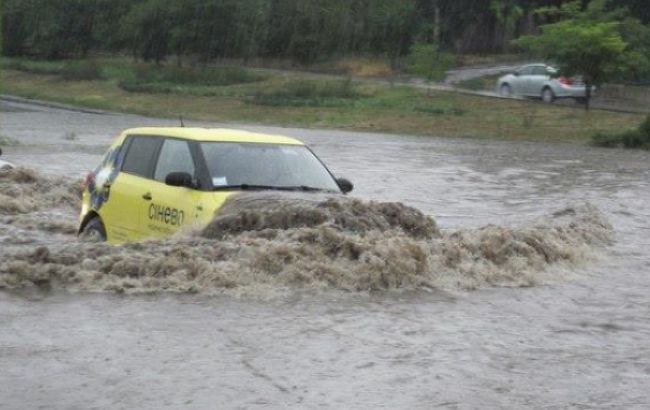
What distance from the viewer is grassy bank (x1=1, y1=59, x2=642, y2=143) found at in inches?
1582

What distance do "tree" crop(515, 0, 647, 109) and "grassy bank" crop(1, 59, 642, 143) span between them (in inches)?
58.6

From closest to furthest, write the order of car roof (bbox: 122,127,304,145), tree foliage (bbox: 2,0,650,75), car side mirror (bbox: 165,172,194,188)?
1. car side mirror (bbox: 165,172,194,188)
2. car roof (bbox: 122,127,304,145)
3. tree foliage (bbox: 2,0,650,75)

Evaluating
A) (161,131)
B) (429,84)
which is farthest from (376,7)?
(161,131)

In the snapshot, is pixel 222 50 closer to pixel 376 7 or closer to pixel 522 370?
pixel 376 7

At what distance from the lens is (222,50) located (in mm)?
69500

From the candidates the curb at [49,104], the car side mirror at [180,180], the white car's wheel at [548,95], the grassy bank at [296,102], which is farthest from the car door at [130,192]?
the curb at [49,104]

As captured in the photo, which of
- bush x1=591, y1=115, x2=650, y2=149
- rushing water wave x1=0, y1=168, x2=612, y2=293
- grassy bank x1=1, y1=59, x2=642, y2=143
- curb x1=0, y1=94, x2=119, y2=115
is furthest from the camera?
curb x1=0, y1=94, x2=119, y2=115

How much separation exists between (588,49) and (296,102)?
13.2 metres

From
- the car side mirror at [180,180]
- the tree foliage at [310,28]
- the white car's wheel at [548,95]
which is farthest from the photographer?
the tree foliage at [310,28]

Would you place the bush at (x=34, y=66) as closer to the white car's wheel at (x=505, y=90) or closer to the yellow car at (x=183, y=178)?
the white car's wheel at (x=505, y=90)

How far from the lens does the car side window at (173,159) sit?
11.7 m

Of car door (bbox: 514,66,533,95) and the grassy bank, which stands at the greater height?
car door (bbox: 514,66,533,95)

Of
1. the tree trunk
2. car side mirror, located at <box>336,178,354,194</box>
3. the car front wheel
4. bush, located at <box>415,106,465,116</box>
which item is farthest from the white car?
the car front wheel

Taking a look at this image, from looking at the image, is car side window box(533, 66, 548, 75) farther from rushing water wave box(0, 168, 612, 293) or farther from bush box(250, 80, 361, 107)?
rushing water wave box(0, 168, 612, 293)
